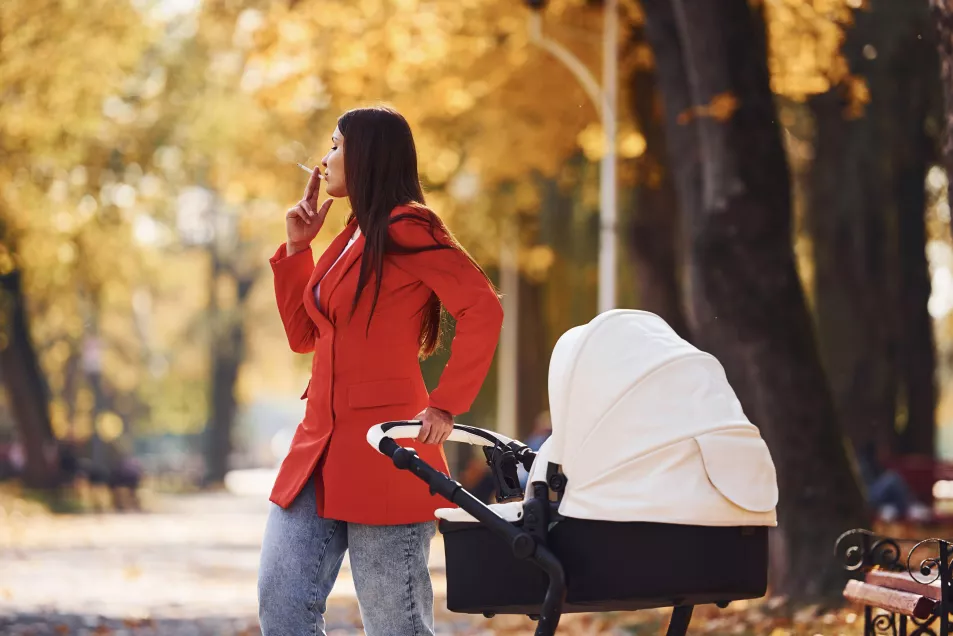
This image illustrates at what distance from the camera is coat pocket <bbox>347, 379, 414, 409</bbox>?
4.93 metres

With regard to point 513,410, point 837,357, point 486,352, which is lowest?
point 513,410

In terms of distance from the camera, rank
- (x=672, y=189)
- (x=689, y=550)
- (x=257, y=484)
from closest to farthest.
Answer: (x=689, y=550) < (x=672, y=189) < (x=257, y=484)

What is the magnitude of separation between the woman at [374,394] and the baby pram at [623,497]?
208 mm

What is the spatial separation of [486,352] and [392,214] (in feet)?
1.66

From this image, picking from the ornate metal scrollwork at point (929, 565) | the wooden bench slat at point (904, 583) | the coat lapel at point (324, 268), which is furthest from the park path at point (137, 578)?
the coat lapel at point (324, 268)

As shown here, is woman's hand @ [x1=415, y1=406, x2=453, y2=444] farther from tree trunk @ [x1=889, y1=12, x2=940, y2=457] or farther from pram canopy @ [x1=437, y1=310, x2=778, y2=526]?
tree trunk @ [x1=889, y1=12, x2=940, y2=457]

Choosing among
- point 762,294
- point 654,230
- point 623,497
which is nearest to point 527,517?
point 623,497

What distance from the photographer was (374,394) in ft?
16.2

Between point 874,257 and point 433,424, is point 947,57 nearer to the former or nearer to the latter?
point 433,424

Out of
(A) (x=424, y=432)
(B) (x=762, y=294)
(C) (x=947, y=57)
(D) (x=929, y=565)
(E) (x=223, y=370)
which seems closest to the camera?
(A) (x=424, y=432)

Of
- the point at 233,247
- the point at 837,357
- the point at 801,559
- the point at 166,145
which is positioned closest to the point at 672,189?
the point at 837,357

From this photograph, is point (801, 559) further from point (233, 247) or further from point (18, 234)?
point (233, 247)

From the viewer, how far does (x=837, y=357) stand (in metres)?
23.0

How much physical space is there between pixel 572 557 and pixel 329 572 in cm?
79
